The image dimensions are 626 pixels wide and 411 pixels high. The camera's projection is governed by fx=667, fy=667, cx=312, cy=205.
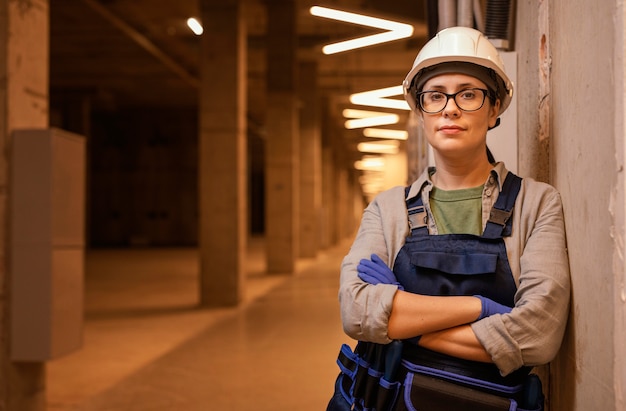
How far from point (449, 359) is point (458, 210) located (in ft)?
1.70

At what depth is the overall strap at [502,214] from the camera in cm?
216

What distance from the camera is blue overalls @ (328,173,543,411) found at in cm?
208

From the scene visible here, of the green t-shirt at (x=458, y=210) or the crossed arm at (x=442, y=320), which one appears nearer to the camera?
the crossed arm at (x=442, y=320)

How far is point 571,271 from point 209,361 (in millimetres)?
5462

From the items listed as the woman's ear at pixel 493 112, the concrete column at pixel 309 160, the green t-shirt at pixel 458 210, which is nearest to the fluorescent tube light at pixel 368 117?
the concrete column at pixel 309 160

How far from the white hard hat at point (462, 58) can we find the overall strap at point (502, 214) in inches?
14.5

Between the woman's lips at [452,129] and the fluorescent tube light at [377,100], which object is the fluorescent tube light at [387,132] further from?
the woman's lips at [452,129]

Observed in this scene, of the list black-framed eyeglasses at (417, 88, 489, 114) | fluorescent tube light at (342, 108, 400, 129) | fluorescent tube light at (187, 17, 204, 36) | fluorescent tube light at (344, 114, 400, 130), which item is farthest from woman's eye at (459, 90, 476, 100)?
fluorescent tube light at (344, 114, 400, 130)

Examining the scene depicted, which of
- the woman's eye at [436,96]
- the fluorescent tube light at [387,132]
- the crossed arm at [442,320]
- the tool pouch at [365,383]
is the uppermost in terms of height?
the fluorescent tube light at [387,132]

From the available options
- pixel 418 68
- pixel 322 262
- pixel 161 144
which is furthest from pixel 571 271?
pixel 161 144

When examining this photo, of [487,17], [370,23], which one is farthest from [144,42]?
[487,17]

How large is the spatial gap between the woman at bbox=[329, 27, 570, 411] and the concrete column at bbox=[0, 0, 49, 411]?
11.2 ft

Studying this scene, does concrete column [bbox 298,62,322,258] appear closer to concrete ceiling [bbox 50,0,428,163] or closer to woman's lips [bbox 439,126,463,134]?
concrete ceiling [bbox 50,0,428,163]

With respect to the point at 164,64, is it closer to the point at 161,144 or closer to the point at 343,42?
the point at 161,144
